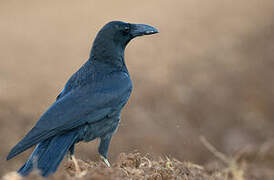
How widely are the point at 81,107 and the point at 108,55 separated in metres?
1.12

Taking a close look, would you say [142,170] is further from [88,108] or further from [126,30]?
[126,30]

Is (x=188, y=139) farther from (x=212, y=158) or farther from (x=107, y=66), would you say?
(x=107, y=66)

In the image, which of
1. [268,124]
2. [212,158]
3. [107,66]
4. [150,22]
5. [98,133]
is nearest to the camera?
[98,133]

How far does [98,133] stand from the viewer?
5.69 meters

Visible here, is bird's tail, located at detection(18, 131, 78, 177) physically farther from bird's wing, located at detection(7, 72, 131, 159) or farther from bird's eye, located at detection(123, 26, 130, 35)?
bird's eye, located at detection(123, 26, 130, 35)

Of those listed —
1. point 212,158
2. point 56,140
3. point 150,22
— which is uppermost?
point 150,22

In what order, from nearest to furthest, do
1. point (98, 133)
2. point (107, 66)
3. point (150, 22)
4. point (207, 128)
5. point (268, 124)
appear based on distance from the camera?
point (98, 133) < point (107, 66) < point (207, 128) < point (268, 124) < point (150, 22)

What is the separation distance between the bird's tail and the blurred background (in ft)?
11.2

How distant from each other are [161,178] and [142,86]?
23.3 ft

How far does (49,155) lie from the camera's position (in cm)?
486

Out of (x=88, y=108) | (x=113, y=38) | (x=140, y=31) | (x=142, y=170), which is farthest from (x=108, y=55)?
(x=142, y=170)

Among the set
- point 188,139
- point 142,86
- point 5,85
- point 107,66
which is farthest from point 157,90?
point 107,66

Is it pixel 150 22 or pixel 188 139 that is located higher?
pixel 150 22

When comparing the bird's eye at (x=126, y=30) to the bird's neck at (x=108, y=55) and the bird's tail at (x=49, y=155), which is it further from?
the bird's tail at (x=49, y=155)
